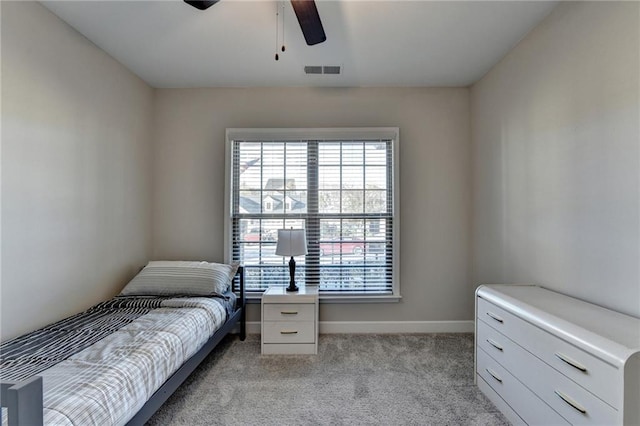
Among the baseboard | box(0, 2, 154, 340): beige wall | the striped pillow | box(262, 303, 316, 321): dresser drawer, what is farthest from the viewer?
the baseboard

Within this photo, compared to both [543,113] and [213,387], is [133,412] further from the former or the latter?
[543,113]

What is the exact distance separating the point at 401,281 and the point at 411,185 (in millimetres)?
1062

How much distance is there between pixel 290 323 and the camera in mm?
2781

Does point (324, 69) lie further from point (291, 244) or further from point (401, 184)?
point (291, 244)

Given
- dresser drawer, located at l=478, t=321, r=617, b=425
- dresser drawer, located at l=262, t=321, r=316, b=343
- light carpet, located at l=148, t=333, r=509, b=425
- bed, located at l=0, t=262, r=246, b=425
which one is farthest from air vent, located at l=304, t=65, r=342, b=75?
light carpet, located at l=148, t=333, r=509, b=425

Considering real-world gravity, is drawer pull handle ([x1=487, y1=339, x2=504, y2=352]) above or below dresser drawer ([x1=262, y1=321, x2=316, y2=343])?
above

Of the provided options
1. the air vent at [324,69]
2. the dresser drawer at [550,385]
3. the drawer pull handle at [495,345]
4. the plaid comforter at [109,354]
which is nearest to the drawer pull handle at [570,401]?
the dresser drawer at [550,385]

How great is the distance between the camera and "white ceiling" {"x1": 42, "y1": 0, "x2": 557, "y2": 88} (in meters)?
2.10

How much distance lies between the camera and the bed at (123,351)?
1.15 m

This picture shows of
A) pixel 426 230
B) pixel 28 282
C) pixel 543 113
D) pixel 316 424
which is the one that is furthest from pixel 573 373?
pixel 28 282

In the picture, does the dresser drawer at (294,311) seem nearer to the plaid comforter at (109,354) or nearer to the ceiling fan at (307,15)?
the plaid comforter at (109,354)

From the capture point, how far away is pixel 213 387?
7.26 ft

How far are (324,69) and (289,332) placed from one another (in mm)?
2517

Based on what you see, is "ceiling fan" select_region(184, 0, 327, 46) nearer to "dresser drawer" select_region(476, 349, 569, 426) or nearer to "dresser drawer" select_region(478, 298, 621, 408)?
"dresser drawer" select_region(478, 298, 621, 408)
